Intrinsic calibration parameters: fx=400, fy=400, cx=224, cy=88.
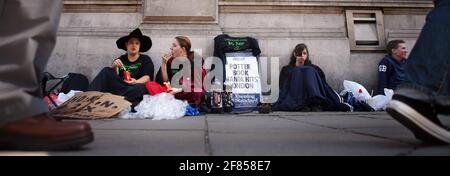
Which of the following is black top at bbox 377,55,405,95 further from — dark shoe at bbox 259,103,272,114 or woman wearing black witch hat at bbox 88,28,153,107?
woman wearing black witch hat at bbox 88,28,153,107

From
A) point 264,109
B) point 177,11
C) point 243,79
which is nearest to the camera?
point 264,109

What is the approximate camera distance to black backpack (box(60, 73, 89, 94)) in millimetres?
6016

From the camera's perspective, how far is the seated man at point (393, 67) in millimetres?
6469

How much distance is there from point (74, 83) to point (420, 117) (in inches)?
210

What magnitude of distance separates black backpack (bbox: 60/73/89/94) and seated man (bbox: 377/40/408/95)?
4.78 m

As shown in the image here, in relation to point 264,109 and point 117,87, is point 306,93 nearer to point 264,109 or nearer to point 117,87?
point 264,109

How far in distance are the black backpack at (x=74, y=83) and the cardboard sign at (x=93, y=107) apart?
1.68m

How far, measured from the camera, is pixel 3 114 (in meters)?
1.71

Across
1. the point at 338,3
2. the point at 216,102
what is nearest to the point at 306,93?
the point at 216,102

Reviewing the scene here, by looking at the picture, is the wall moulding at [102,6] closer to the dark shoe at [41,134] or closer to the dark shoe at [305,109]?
the dark shoe at [305,109]

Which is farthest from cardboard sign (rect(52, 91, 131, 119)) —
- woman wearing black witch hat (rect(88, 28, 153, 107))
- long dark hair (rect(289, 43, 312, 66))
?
long dark hair (rect(289, 43, 312, 66))

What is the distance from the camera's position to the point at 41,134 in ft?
5.72

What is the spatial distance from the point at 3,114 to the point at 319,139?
5.40ft
